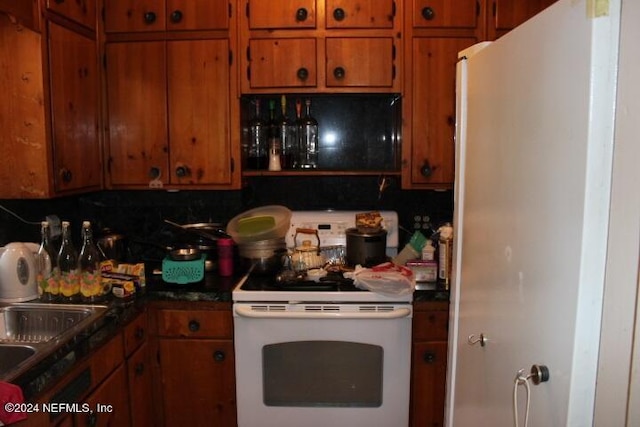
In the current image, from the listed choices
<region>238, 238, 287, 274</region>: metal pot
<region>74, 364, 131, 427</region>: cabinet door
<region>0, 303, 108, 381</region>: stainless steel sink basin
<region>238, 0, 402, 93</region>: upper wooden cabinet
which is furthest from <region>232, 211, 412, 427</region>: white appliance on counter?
<region>238, 0, 402, 93</region>: upper wooden cabinet

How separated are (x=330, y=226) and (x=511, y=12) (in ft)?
3.97

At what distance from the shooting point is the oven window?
6.70 ft

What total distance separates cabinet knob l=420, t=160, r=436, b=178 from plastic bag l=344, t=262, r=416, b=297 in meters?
0.47

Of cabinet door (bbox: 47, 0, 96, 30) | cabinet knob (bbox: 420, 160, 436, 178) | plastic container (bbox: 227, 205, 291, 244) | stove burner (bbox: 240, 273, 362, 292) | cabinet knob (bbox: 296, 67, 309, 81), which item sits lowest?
stove burner (bbox: 240, 273, 362, 292)

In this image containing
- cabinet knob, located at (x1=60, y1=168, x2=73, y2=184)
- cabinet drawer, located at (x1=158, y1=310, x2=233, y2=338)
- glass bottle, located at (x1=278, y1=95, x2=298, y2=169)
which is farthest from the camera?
glass bottle, located at (x1=278, y1=95, x2=298, y2=169)

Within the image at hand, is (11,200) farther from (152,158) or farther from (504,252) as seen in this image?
(504,252)

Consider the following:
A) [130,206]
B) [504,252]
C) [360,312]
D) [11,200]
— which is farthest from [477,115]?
[130,206]

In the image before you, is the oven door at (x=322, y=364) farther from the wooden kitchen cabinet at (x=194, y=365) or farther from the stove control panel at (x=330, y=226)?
the stove control panel at (x=330, y=226)

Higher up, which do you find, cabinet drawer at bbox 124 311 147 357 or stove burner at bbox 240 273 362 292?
stove burner at bbox 240 273 362 292

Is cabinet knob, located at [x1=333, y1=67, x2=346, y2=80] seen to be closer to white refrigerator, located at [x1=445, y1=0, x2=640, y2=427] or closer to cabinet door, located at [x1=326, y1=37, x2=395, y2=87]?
cabinet door, located at [x1=326, y1=37, x2=395, y2=87]

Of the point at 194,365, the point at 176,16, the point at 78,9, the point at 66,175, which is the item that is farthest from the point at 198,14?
the point at 194,365

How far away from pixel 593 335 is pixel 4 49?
1.98m

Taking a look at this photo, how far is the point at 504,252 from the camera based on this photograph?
998 mm

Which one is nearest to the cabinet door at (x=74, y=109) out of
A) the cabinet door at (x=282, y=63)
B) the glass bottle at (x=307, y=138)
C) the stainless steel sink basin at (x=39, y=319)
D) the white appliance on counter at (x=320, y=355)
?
the stainless steel sink basin at (x=39, y=319)
